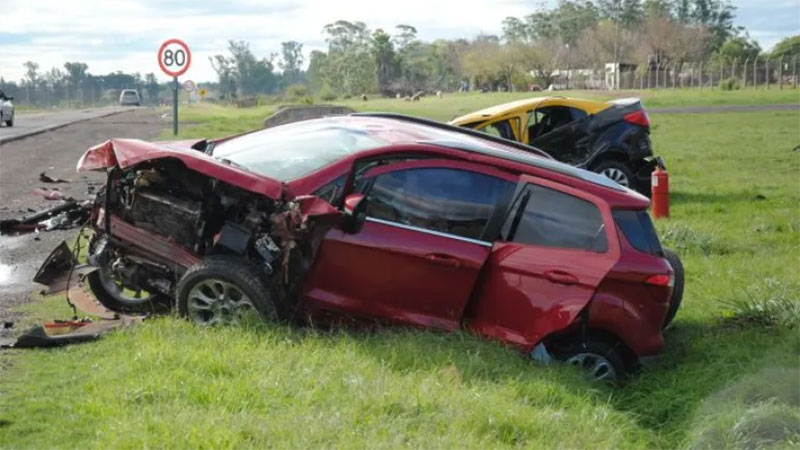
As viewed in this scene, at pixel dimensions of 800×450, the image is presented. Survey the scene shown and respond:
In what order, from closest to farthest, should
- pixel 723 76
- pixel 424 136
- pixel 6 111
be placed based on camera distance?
pixel 424 136 → pixel 6 111 → pixel 723 76

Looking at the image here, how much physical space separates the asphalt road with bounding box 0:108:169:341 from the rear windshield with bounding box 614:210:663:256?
14.7 ft

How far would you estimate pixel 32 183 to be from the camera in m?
17.5

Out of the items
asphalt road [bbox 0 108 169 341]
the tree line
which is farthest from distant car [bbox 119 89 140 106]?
asphalt road [bbox 0 108 169 341]

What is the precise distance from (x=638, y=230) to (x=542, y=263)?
29.1 inches

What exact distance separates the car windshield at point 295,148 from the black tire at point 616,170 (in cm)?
785

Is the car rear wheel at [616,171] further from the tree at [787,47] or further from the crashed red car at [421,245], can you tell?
the tree at [787,47]

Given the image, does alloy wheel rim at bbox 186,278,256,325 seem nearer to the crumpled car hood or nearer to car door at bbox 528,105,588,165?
the crumpled car hood

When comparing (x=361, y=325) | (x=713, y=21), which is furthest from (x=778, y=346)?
(x=713, y=21)

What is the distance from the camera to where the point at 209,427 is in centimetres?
512

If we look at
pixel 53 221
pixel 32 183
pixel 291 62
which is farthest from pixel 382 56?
pixel 53 221

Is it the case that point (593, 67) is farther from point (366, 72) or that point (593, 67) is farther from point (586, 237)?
point (586, 237)

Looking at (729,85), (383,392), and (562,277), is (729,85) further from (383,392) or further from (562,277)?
(383,392)

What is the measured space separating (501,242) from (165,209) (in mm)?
2316

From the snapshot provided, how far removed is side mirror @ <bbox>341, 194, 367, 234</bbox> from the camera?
6953mm
